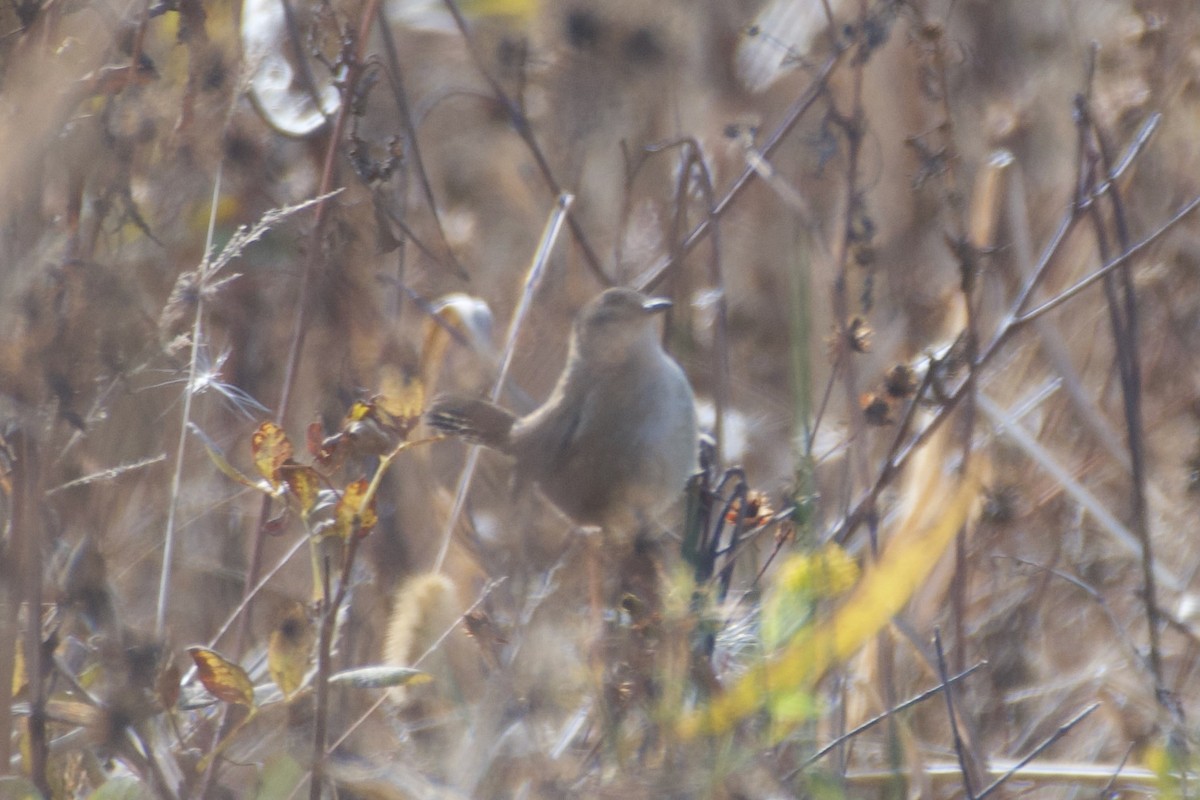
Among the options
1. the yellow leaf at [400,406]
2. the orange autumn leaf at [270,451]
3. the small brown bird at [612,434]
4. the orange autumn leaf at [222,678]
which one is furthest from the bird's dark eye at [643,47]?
the orange autumn leaf at [222,678]

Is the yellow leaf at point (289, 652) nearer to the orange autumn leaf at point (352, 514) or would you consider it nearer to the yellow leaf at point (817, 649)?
the orange autumn leaf at point (352, 514)

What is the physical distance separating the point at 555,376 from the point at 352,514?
252cm

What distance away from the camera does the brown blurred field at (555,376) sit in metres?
1.65

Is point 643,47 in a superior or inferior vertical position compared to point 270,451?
superior

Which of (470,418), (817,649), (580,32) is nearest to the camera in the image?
(817,649)

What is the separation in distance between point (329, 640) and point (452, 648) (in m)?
0.61

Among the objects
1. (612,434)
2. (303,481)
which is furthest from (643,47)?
(303,481)

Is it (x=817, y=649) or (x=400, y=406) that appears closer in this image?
(x=817, y=649)

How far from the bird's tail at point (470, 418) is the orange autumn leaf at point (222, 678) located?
1359 mm

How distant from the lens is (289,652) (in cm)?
170

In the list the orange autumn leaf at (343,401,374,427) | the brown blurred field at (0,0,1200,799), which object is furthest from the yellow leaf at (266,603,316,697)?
the orange autumn leaf at (343,401,374,427)

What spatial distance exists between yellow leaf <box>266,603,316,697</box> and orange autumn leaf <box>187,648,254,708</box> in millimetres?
56

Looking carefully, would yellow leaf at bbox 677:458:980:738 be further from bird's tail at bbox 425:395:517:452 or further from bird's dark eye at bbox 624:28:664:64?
bird's dark eye at bbox 624:28:664:64

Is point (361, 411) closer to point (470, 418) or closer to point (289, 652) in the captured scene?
point (289, 652)
